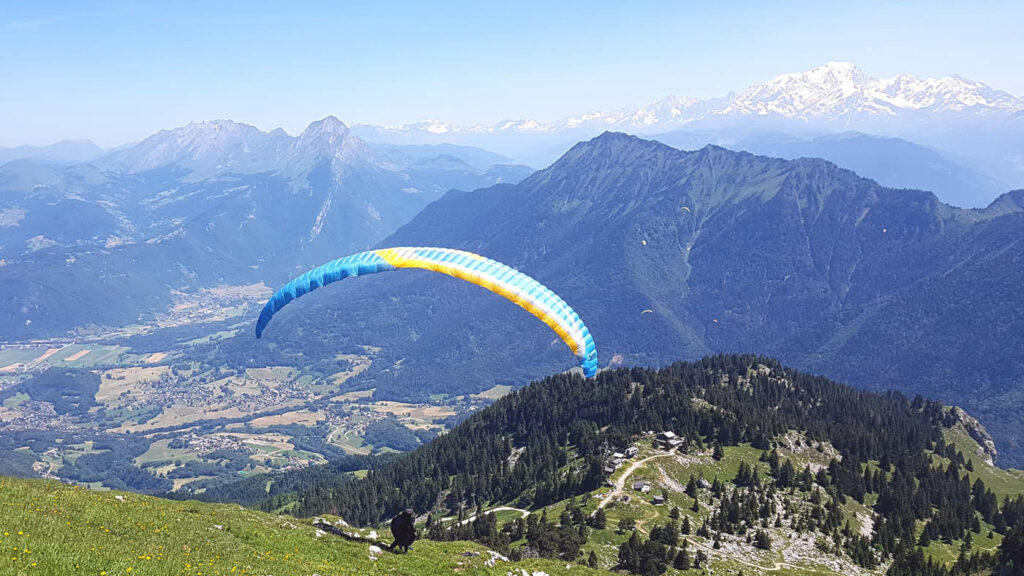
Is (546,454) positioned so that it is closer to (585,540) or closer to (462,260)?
(585,540)

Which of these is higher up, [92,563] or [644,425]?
[92,563]

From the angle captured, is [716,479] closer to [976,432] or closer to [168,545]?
[168,545]

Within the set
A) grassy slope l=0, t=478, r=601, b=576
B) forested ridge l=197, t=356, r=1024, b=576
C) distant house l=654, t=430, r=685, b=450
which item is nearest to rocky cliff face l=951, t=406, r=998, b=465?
forested ridge l=197, t=356, r=1024, b=576

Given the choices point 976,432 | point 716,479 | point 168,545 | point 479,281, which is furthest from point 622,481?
point 976,432

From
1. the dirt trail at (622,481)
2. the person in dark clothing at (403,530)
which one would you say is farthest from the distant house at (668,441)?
the person in dark clothing at (403,530)

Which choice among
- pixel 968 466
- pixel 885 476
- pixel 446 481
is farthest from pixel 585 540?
pixel 968 466

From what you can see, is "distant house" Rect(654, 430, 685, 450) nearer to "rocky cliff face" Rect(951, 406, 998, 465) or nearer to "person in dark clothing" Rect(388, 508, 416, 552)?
"person in dark clothing" Rect(388, 508, 416, 552)

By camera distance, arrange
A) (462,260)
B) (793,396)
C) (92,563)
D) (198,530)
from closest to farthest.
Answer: (92,563)
(198,530)
(462,260)
(793,396)

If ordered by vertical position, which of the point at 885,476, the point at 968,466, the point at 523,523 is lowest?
the point at 968,466
